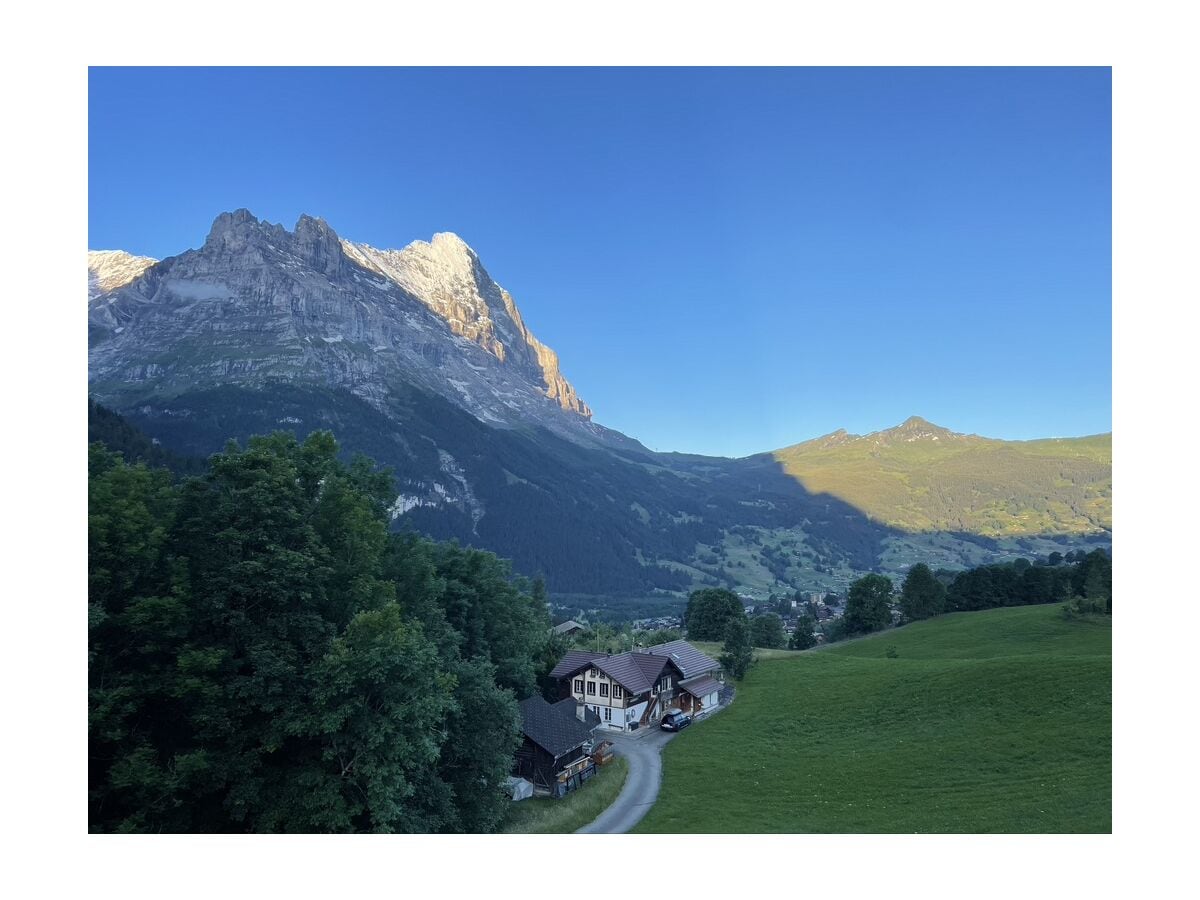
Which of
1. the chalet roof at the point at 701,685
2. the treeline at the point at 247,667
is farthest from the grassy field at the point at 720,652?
the treeline at the point at 247,667

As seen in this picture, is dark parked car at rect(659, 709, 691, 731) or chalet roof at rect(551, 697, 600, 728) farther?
dark parked car at rect(659, 709, 691, 731)

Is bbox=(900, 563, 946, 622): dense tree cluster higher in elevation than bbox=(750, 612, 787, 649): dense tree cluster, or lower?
higher

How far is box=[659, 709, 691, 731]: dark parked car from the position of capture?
51.0 meters

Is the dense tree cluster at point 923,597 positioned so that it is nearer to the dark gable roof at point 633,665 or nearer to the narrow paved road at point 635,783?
the dark gable roof at point 633,665

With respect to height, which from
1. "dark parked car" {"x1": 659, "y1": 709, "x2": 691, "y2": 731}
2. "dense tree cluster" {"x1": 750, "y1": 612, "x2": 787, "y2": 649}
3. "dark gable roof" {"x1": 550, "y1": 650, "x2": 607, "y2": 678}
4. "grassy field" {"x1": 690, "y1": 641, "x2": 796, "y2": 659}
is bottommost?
"dense tree cluster" {"x1": 750, "y1": 612, "x2": 787, "y2": 649}

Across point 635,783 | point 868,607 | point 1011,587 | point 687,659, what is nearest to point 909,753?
point 635,783

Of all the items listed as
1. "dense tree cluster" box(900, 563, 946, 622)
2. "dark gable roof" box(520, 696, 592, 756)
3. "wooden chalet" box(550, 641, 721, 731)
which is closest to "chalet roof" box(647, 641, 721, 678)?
"wooden chalet" box(550, 641, 721, 731)

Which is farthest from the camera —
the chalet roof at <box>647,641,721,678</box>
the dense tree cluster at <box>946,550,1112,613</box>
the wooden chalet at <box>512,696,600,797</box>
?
the dense tree cluster at <box>946,550,1112,613</box>

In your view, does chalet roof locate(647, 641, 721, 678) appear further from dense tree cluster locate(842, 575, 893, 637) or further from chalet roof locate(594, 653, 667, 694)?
dense tree cluster locate(842, 575, 893, 637)

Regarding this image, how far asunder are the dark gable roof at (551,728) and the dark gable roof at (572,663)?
9.82 m

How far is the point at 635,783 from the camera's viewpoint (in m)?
38.8

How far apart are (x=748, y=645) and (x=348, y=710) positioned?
51.7 meters

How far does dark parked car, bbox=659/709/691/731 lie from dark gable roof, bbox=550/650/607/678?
7205 millimetres

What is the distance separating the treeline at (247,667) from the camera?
67.6 feet
